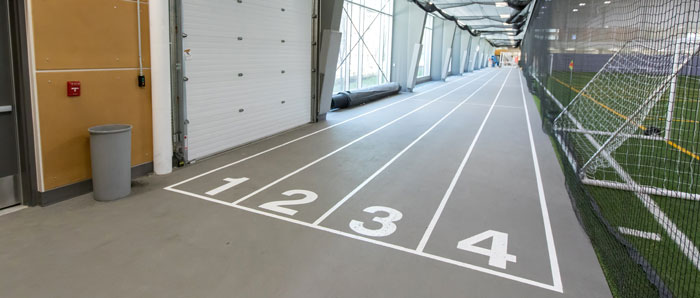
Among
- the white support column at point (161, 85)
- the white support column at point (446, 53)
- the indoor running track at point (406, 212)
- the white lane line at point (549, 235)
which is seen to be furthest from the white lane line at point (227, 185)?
the white support column at point (446, 53)

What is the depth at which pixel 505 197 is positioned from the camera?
6.21 metres

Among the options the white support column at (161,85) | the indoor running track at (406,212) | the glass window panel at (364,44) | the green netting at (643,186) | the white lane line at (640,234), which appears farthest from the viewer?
the glass window panel at (364,44)

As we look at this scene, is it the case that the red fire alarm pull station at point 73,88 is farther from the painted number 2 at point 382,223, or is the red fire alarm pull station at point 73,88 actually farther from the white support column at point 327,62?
the white support column at point 327,62

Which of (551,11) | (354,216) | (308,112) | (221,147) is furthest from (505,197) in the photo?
(551,11)

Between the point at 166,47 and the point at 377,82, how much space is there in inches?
565

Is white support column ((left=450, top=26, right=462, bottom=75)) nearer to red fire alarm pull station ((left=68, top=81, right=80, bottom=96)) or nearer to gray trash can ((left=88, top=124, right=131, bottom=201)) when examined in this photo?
gray trash can ((left=88, top=124, right=131, bottom=201))

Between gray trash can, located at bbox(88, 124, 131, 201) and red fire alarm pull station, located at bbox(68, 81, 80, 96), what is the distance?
0.46 m

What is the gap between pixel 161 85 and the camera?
6594 millimetres

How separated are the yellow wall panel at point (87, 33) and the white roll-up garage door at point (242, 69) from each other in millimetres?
1136

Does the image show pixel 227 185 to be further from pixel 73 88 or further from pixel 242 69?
pixel 242 69

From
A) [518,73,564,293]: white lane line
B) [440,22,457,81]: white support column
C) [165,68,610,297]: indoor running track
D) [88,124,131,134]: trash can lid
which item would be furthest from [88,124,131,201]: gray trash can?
[440,22,457,81]: white support column

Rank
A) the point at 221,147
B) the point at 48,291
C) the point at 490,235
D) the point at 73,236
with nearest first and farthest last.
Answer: the point at 48,291 → the point at 73,236 → the point at 490,235 → the point at 221,147

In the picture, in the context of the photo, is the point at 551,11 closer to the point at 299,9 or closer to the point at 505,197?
the point at 299,9

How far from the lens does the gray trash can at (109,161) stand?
18.1 feet
